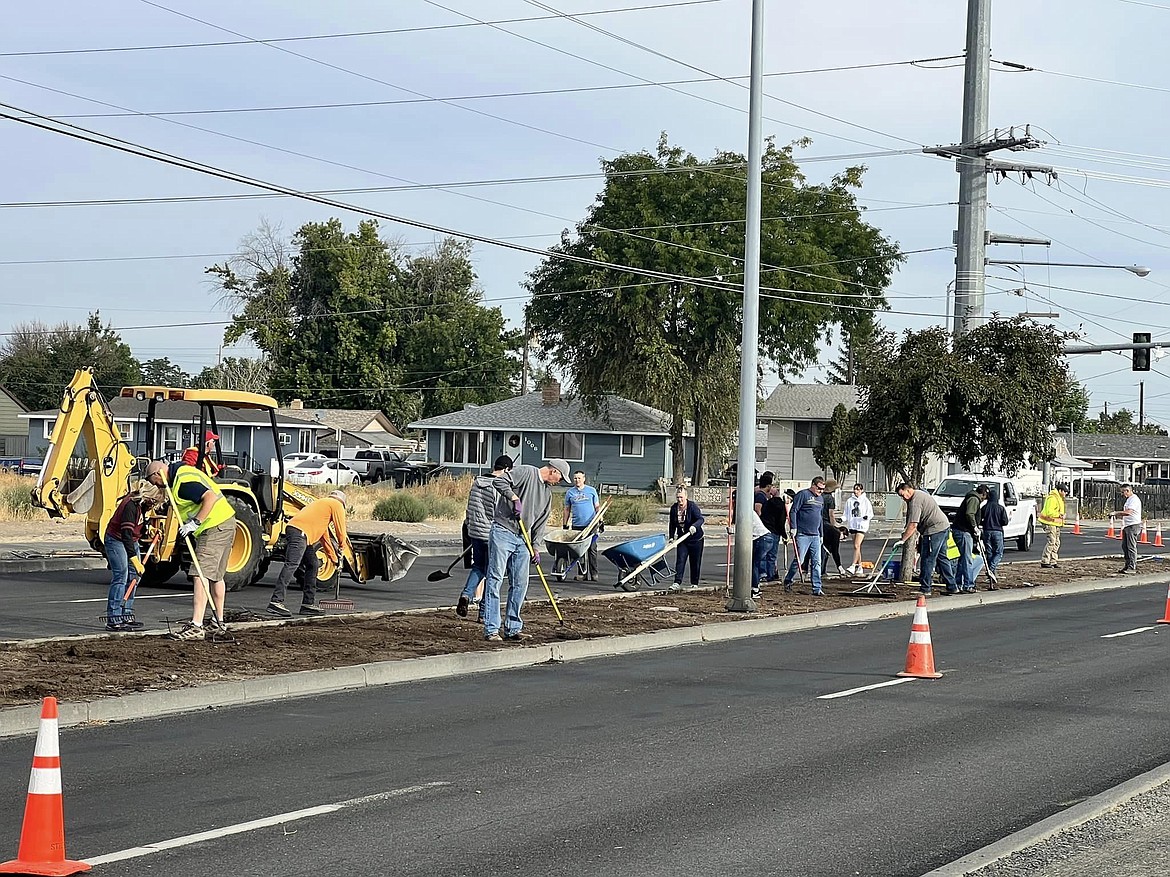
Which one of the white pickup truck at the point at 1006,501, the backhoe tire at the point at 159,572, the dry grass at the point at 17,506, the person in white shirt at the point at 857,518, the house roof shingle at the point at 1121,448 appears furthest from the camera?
the house roof shingle at the point at 1121,448

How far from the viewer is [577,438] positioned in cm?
6712

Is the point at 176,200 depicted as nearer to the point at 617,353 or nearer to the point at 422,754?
the point at 422,754

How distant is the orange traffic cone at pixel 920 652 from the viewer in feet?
44.9

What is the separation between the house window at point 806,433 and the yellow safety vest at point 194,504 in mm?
59514

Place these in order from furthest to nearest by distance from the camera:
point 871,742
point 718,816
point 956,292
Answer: point 956,292, point 871,742, point 718,816

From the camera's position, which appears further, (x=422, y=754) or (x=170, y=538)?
(x=170, y=538)

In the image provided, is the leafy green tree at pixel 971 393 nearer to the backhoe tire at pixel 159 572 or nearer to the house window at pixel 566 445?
the backhoe tire at pixel 159 572

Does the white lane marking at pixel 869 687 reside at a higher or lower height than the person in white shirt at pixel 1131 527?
lower

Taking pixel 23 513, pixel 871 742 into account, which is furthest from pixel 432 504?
pixel 871 742

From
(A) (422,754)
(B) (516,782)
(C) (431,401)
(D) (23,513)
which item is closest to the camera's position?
(B) (516,782)

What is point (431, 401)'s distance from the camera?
9281 centimetres

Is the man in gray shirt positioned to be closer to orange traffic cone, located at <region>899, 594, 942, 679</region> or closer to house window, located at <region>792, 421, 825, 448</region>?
orange traffic cone, located at <region>899, 594, 942, 679</region>

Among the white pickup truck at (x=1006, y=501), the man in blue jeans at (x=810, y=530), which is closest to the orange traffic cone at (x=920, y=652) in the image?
the man in blue jeans at (x=810, y=530)

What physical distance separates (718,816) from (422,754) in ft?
8.06
